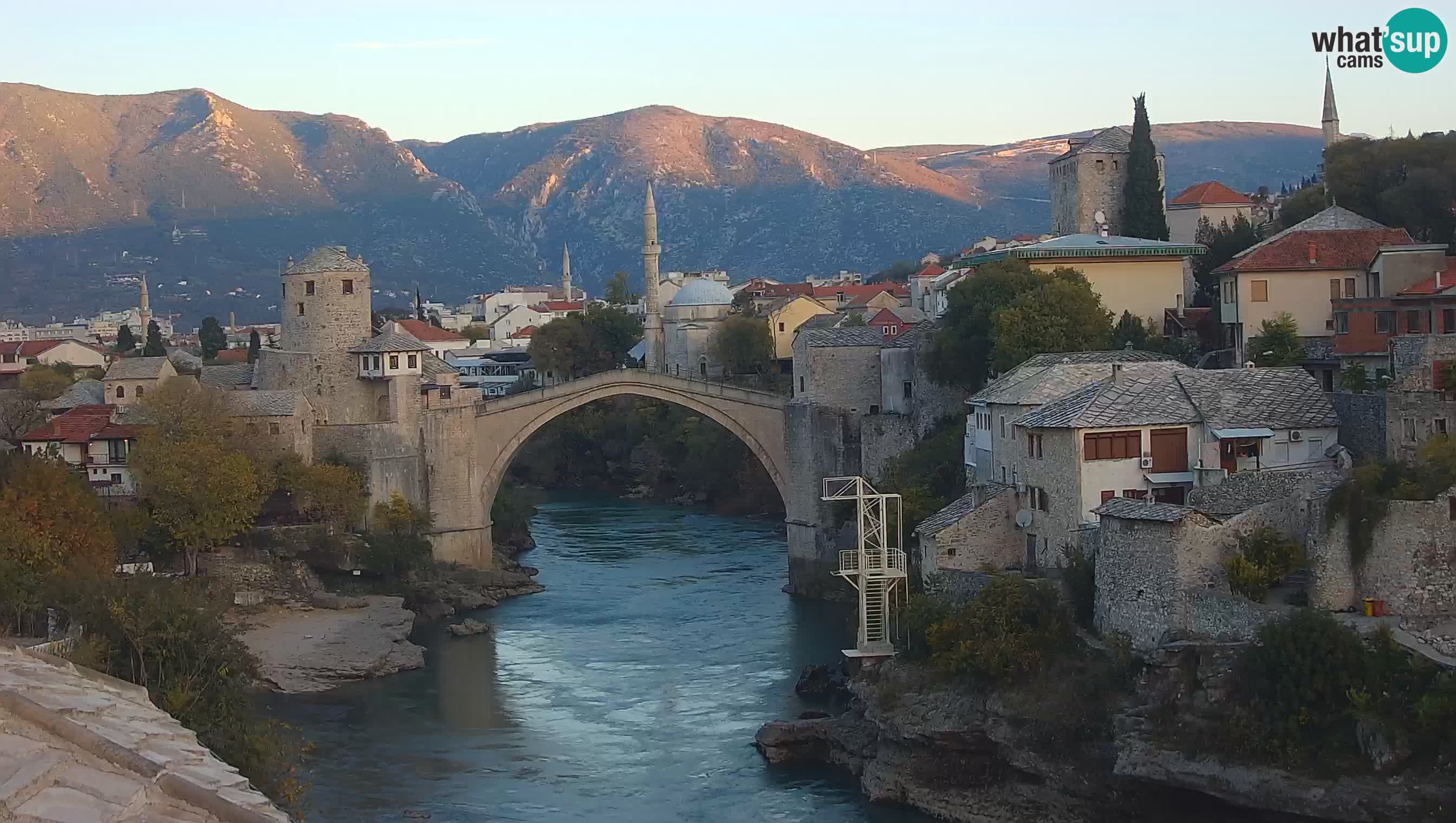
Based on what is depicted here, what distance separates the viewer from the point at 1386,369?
97.0ft

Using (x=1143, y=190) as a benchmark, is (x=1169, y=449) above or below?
below

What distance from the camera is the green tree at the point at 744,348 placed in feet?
212

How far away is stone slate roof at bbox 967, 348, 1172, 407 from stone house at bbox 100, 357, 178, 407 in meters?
22.6

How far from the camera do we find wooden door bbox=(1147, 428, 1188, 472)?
27859 millimetres

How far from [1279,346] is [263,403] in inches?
898

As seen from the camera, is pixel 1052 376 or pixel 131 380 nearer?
pixel 1052 376

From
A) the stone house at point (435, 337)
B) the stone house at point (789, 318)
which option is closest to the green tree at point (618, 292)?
the stone house at point (435, 337)

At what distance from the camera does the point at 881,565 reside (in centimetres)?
3008

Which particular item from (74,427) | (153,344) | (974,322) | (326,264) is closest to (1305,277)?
(974,322)

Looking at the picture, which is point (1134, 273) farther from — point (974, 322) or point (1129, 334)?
point (974, 322)

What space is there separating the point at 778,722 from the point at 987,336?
1335 cm

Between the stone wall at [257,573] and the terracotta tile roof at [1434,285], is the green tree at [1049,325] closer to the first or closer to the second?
the terracotta tile roof at [1434,285]

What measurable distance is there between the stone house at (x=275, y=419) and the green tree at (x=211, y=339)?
93.6ft

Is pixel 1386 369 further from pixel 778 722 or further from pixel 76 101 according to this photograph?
pixel 76 101
